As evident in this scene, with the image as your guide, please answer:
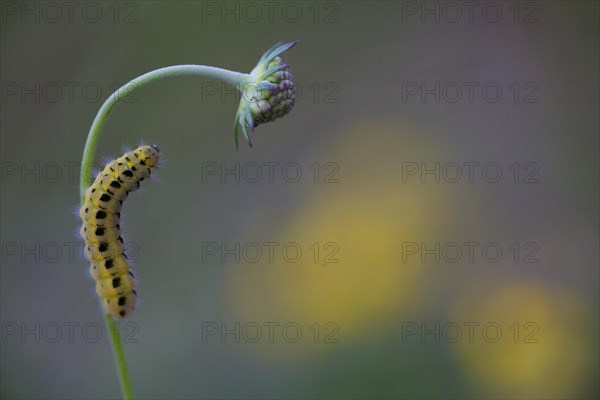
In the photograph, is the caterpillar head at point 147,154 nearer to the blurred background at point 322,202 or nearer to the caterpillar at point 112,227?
the caterpillar at point 112,227

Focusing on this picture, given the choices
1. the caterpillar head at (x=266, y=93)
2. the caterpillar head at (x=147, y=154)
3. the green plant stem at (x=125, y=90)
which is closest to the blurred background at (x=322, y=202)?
the caterpillar head at (x=147, y=154)

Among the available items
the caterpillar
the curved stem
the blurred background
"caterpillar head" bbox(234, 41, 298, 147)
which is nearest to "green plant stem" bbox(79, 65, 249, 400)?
the curved stem

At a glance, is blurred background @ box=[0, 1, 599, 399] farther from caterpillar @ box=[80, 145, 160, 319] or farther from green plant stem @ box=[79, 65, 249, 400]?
green plant stem @ box=[79, 65, 249, 400]

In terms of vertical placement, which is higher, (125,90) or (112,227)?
(125,90)

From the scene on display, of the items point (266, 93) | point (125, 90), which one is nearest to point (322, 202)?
point (266, 93)

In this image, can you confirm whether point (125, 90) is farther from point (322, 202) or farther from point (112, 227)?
point (322, 202)
